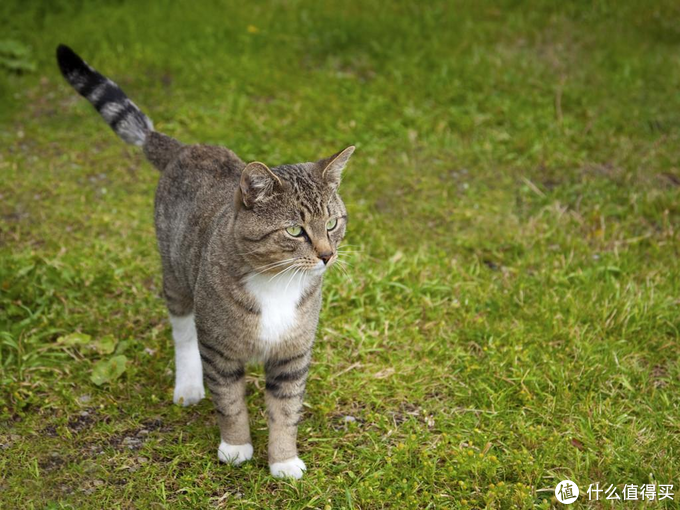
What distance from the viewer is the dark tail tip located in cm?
424

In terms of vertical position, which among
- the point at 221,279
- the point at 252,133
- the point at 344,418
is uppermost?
the point at 221,279

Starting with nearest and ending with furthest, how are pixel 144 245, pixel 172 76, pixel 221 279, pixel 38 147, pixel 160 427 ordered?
1. pixel 221 279
2. pixel 160 427
3. pixel 144 245
4. pixel 38 147
5. pixel 172 76

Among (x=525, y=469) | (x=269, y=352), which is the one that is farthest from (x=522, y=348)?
(x=269, y=352)

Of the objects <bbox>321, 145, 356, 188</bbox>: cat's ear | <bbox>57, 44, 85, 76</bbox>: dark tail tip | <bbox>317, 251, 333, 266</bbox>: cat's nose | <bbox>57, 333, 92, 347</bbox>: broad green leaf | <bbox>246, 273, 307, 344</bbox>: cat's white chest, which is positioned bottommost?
<bbox>57, 333, 92, 347</bbox>: broad green leaf

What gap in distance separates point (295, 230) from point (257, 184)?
10.4 inches

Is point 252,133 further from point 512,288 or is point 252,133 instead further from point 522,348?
point 522,348

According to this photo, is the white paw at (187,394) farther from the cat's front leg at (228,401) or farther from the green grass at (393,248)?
the cat's front leg at (228,401)

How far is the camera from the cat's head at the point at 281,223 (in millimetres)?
3293

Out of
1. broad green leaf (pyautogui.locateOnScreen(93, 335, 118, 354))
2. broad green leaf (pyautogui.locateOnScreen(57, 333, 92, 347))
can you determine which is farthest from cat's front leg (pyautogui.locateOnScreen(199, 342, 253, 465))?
broad green leaf (pyautogui.locateOnScreen(57, 333, 92, 347))

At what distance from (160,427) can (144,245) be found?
1.83 meters

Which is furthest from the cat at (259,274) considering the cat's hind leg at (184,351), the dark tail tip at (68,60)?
the dark tail tip at (68,60)

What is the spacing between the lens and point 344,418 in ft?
13.3

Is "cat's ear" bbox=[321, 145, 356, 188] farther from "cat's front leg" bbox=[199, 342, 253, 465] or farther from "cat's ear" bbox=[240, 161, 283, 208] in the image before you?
"cat's front leg" bbox=[199, 342, 253, 465]

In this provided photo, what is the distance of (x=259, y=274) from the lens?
132 inches
